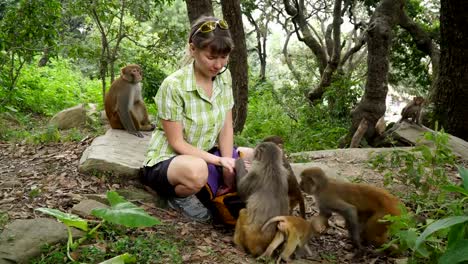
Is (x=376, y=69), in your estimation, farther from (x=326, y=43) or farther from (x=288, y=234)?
(x=326, y=43)

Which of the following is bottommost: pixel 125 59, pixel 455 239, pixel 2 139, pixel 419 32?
pixel 2 139

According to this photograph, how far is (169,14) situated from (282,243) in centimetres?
2459

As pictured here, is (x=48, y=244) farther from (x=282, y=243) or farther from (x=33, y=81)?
(x=33, y=81)

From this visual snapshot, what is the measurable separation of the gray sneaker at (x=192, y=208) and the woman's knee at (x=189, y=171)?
0.30m

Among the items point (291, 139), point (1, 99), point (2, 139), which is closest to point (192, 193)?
point (2, 139)

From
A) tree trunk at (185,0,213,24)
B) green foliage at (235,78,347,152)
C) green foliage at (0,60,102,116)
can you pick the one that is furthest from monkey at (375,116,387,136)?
green foliage at (0,60,102,116)

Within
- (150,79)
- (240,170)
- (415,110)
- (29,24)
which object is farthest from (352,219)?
(150,79)

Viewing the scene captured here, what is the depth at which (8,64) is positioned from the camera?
36.2 ft

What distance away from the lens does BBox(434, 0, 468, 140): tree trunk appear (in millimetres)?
8289

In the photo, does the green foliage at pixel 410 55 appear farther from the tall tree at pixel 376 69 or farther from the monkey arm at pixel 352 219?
the monkey arm at pixel 352 219

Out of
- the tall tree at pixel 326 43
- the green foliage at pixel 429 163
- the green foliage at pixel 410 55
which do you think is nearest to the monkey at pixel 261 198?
the green foliage at pixel 429 163

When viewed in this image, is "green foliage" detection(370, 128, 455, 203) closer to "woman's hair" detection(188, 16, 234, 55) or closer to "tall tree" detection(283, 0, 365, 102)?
"woman's hair" detection(188, 16, 234, 55)

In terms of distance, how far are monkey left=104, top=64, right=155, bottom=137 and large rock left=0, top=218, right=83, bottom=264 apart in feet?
11.0

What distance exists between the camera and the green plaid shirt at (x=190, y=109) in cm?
440
